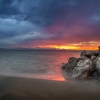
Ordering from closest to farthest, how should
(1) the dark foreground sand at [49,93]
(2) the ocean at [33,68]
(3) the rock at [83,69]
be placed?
(1) the dark foreground sand at [49,93]
(3) the rock at [83,69]
(2) the ocean at [33,68]

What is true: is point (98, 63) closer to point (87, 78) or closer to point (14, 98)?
point (87, 78)

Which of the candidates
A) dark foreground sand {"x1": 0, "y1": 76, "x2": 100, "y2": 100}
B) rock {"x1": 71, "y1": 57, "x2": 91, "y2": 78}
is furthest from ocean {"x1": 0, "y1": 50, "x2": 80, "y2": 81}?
dark foreground sand {"x1": 0, "y1": 76, "x2": 100, "y2": 100}

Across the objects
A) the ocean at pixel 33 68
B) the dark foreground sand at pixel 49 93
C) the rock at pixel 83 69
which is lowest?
the ocean at pixel 33 68

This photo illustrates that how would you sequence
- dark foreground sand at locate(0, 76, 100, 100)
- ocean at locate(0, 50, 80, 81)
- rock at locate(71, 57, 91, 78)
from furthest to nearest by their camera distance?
ocean at locate(0, 50, 80, 81), rock at locate(71, 57, 91, 78), dark foreground sand at locate(0, 76, 100, 100)

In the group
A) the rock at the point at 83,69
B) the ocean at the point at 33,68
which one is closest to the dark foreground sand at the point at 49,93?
the rock at the point at 83,69

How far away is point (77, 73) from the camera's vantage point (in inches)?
597

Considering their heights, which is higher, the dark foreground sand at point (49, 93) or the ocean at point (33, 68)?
the dark foreground sand at point (49, 93)

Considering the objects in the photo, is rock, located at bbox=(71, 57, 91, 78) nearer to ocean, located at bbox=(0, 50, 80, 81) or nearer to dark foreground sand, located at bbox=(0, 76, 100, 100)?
ocean, located at bbox=(0, 50, 80, 81)

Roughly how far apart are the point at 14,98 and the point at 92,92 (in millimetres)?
5767

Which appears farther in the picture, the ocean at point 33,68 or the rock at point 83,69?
the ocean at point 33,68

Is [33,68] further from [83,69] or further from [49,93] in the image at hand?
[49,93]

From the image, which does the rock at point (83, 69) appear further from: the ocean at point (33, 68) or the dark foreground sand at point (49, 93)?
the dark foreground sand at point (49, 93)

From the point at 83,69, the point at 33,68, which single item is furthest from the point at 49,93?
the point at 33,68

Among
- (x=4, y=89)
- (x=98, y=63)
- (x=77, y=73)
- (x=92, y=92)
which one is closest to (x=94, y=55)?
(x=98, y=63)
